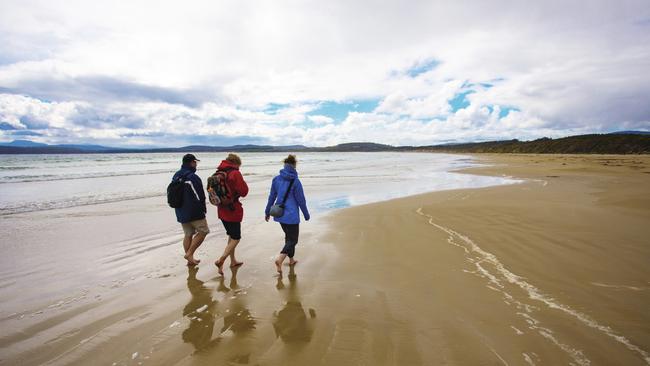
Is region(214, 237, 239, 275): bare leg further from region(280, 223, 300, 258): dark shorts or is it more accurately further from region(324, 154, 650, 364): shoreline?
region(324, 154, 650, 364): shoreline

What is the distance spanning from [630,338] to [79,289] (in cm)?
791

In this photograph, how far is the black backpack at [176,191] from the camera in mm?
6344

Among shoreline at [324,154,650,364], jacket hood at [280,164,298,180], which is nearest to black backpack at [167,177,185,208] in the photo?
jacket hood at [280,164,298,180]

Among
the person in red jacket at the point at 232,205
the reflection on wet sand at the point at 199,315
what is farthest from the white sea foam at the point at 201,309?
the person in red jacket at the point at 232,205

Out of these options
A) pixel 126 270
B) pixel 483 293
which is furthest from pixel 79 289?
pixel 483 293

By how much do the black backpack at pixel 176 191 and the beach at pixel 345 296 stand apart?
4.39ft

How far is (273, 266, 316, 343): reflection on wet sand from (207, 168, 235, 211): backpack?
2088 mm

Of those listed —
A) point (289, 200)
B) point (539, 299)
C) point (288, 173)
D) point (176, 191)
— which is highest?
point (288, 173)

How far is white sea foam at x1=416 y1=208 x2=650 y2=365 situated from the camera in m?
3.56

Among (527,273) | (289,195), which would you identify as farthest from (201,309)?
(527,273)

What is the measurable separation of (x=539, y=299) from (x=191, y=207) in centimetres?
621

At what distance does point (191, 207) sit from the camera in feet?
21.4

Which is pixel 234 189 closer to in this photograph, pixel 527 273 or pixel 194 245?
pixel 194 245

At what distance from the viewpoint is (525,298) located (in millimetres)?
4867
